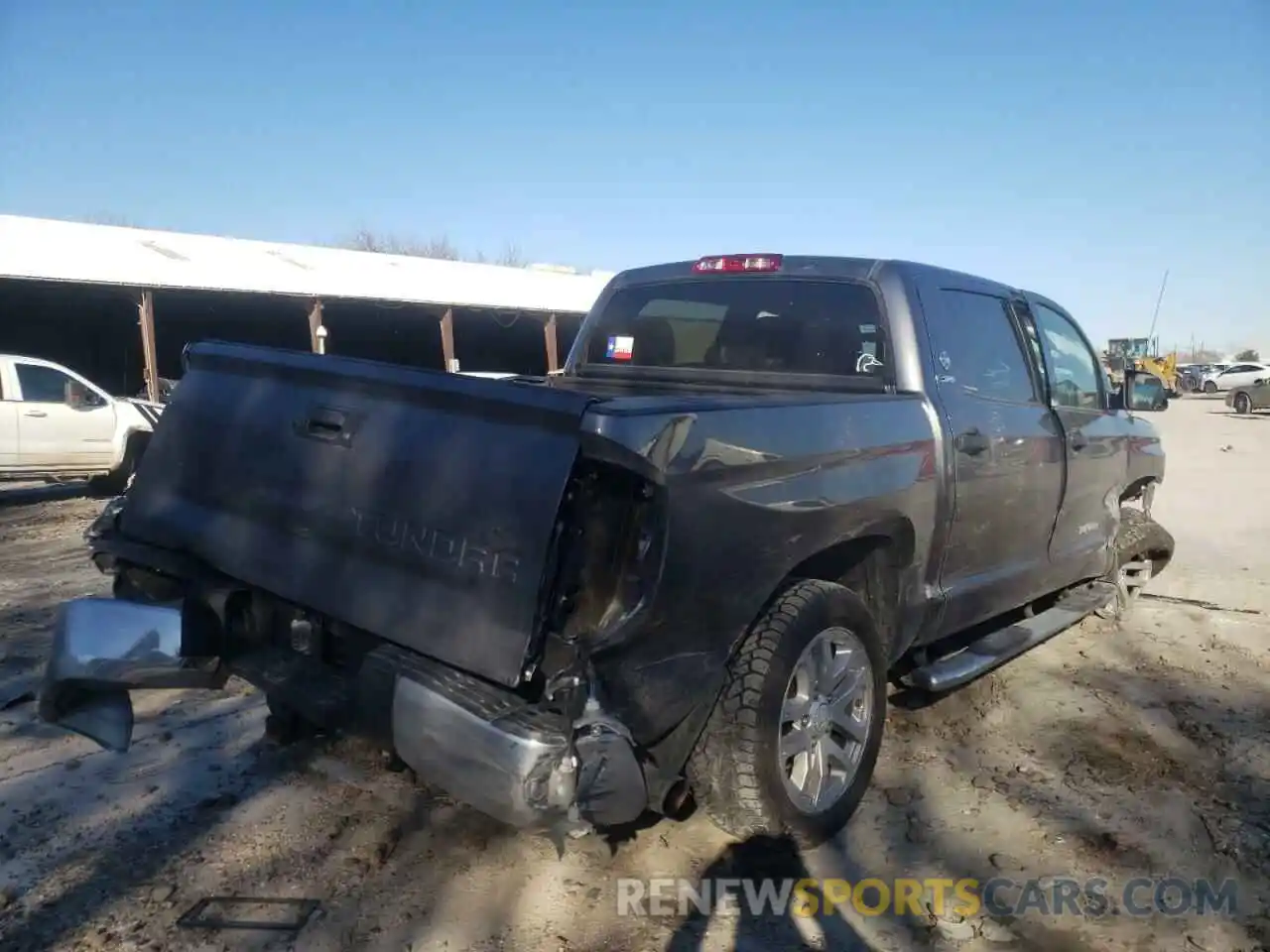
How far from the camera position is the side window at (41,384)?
1195 cm

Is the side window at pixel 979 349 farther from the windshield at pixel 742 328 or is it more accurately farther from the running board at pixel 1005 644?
the running board at pixel 1005 644

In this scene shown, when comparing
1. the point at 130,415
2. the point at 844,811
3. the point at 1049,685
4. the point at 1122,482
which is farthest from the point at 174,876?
the point at 130,415

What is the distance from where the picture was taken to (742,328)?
437 cm

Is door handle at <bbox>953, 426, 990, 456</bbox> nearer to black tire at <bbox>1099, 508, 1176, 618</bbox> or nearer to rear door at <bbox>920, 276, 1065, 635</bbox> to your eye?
rear door at <bbox>920, 276, 1065, 635</bbox>

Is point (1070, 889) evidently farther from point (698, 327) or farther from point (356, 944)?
point (698, 327)

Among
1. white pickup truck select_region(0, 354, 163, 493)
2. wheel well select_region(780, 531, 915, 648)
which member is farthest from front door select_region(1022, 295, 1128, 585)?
white pickup truck select_region(0, 354, 163, 493)

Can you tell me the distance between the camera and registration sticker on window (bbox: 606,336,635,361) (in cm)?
481

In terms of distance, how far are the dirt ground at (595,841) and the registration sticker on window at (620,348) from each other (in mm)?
2178

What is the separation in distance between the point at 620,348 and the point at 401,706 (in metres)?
2.71

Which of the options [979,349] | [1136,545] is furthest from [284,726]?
[1136,545]

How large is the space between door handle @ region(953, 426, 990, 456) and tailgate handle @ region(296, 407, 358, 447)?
2301mm

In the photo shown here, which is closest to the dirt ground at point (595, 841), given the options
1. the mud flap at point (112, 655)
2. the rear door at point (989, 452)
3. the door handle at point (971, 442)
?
the mud flap at point (112, 655)

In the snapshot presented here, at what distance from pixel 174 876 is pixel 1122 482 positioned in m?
5.08

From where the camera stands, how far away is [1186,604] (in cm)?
647
